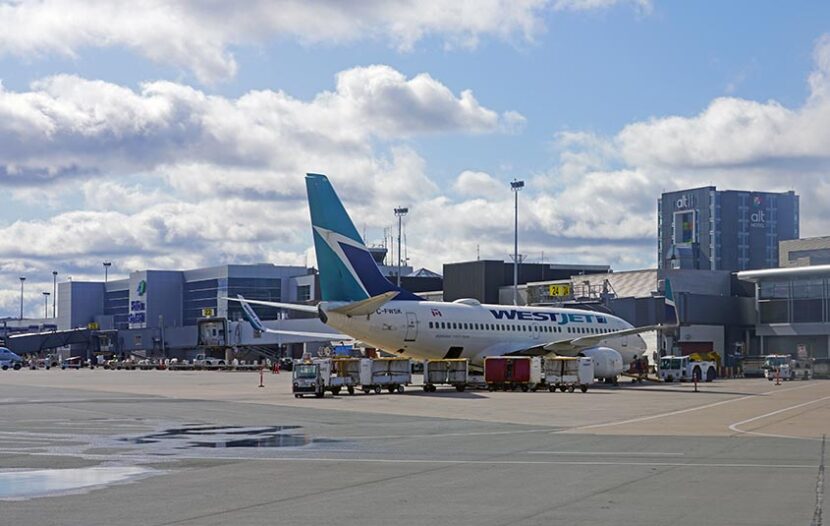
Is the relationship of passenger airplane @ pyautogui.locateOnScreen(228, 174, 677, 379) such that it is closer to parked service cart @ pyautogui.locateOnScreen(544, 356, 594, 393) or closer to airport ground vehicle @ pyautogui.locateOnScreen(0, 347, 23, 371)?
parked service cart @ pyautogui.locateOnScreen(544, 356, 594, 393)

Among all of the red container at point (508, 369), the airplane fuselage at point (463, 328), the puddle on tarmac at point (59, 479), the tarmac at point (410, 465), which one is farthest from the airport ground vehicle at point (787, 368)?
the puddle on tarmac at point (59, 479)

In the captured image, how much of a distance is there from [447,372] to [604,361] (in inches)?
419

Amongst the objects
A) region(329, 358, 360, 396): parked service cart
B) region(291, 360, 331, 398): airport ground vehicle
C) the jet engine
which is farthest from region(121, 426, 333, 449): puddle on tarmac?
the jet engine

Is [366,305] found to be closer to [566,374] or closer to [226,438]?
[566,374]

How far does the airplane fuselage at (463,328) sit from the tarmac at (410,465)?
1297 centimetres

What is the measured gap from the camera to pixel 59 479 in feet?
61.3

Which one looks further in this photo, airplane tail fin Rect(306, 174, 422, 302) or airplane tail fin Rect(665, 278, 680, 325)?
airplane tail fin Rect(665, 278, 680, 325)

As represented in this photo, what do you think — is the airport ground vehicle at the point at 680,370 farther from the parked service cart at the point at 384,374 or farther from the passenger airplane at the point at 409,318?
the parked service cart at the point at 384,374

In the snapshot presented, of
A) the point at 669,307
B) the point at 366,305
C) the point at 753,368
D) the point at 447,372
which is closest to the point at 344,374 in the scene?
the point at 366,305

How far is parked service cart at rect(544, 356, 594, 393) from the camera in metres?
55.5

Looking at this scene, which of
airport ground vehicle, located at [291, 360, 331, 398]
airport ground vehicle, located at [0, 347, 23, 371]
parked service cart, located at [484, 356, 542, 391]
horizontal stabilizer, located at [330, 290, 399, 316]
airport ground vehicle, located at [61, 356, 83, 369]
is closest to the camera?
airport ground vehicle, located at [291, 360, 331, 398]

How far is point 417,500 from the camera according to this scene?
53.2ft

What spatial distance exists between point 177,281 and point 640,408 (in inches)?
6498

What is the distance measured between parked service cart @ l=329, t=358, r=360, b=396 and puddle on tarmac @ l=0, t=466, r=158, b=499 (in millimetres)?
30518
